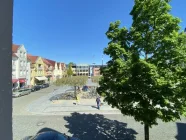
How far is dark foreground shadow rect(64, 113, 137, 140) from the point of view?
39.8 feet

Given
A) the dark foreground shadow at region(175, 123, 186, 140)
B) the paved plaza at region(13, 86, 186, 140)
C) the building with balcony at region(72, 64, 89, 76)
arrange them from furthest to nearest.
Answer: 1. the building with balcony at region(72, 64, 89, 76)
2. the paved plaza at region(13, 86, 186, 140)
3. the dark foreground shadow at region(175, 123, 186, 140)

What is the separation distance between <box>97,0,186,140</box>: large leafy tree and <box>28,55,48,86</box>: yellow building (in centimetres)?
4911

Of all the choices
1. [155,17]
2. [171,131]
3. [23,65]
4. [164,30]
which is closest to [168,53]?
[164,30]

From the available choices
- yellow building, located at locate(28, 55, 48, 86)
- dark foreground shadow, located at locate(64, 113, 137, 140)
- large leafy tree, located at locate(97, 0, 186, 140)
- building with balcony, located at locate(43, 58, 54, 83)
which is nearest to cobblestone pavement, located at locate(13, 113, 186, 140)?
dark foreground shadow, located at locate(64, 113, 137, 140)

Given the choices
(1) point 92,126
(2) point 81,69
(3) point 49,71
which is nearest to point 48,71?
(3) point 49,71

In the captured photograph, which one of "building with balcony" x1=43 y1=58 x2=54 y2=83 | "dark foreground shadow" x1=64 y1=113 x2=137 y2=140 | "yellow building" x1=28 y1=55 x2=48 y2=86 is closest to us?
"dark foreground shadow" x1=64 y1=113 x2=137 y2=140

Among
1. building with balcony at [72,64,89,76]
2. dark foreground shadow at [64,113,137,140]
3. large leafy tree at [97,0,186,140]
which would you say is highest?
building with balcony at [72,64,89,76]

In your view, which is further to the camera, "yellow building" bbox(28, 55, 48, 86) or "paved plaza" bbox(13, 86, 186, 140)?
"yellow building" bbox(28, 55, 48, 86)

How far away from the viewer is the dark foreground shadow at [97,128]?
39.8 feet

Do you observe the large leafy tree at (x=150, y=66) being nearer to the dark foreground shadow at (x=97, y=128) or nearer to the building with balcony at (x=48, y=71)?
the dark foreground shadow at (x=97, y=128)

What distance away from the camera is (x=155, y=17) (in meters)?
8.38

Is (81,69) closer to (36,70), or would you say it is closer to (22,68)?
(36,70)

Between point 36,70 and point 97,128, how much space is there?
46646mm

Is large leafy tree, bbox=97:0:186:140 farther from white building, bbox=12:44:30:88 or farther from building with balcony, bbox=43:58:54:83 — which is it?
building with balcony, bbox=43:58:54:83
